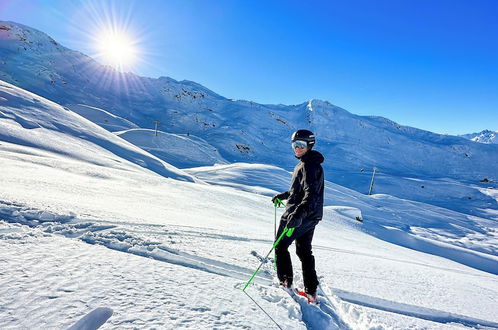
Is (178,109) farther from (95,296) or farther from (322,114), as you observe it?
(95,296)

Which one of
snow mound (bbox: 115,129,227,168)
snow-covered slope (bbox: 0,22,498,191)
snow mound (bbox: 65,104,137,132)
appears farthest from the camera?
snow-covered slope (bbox: 0,22,498,191)

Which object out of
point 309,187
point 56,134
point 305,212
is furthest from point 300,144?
point 56,134

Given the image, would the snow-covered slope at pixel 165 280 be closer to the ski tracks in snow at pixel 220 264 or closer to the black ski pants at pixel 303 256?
the ski tracks in snow at pixel 220 264

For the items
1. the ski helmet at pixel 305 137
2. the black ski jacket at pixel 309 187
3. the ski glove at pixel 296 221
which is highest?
the ski helmet at pixel 305 137

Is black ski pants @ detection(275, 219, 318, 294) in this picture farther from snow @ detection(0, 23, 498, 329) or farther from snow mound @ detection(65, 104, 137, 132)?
snow mound @ detection(65, 104, 137, 132)

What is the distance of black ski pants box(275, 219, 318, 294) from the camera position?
106 inches

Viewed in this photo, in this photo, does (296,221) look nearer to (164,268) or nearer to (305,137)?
(305,137)

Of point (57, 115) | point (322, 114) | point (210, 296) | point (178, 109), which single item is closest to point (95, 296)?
point (210, 296)

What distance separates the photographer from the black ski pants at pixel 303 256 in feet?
8.86

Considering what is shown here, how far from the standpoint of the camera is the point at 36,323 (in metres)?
1.45

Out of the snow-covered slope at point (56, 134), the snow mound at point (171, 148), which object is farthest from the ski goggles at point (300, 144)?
the snow mound at point (171, 148)

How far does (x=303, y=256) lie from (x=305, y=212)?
0.58 meters

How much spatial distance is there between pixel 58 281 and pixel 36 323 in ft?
1.54

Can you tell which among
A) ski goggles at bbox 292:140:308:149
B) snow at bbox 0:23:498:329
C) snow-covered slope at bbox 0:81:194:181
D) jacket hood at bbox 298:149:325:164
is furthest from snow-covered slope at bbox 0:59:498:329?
snow-covered slope at bbox 0:81:194:181
